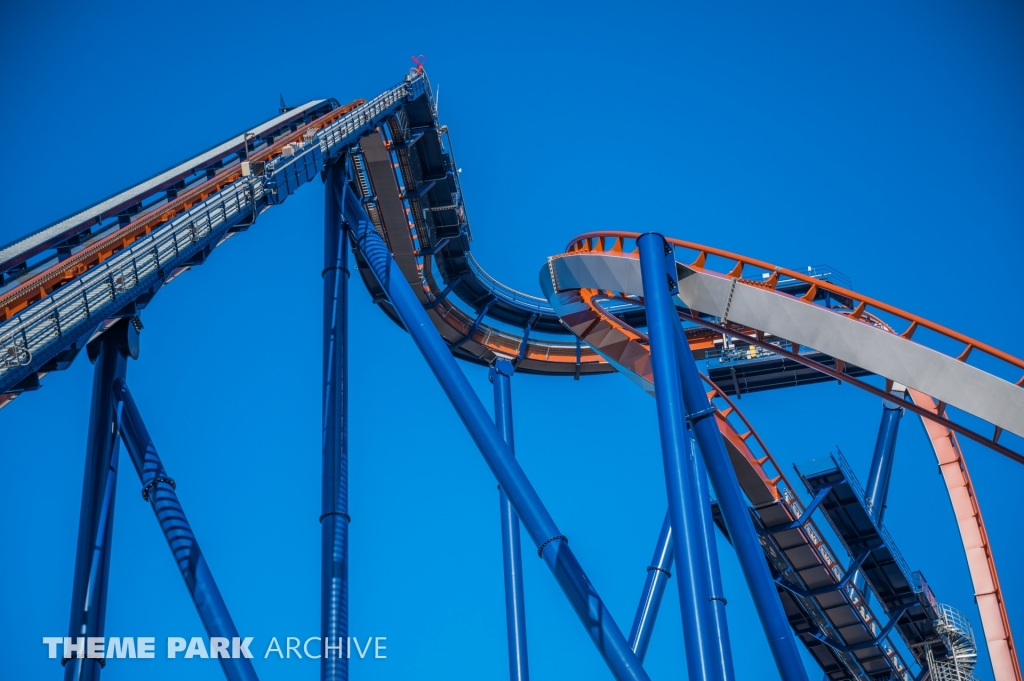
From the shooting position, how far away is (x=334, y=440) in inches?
531

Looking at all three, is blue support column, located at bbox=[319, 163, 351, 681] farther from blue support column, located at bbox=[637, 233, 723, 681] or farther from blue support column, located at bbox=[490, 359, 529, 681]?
blue support column, located at bbox=[637, 233, 723, 681]

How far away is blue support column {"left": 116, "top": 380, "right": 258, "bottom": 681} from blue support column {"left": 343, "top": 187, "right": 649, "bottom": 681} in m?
3.21

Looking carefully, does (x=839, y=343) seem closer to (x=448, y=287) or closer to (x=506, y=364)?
(x=506, y=364)

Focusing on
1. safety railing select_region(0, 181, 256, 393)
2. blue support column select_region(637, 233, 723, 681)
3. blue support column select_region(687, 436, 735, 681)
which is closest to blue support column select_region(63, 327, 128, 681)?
safety railing select_region(0, 181, 256, 393)

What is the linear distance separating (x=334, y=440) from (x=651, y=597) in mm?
5827

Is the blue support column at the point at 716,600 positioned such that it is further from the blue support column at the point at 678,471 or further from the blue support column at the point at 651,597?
the blue support column at the point at 651,597

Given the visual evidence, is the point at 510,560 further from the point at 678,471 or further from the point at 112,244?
the point at 112,244

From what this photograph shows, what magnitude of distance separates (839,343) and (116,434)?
27.7ft

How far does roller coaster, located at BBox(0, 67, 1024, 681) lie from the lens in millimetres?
10391

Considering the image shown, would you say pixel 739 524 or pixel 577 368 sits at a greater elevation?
pixel 577 368

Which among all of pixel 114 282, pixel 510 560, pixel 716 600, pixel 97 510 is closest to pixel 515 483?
pixel 716 600

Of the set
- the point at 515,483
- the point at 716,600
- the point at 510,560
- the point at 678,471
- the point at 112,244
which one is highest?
the point at 112,244

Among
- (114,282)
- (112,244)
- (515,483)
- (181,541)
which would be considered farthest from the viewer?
(515,483)

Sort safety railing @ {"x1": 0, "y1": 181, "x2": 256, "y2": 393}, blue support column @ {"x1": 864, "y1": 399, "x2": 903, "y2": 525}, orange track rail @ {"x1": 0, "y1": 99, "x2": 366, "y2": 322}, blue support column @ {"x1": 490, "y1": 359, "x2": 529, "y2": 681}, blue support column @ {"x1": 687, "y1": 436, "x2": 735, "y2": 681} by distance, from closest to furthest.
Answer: safety railing @ {"x1": 0, "y1": 181, "x2": 256, "y2": 393} < orange track rail @ {"x1": 0, "y1": 99, "x2": 366, "y2": 322} < blue support column @ {"x1": 687, "y1": 436, "x2": 735, "y2": 681} < blue support column @ {"x1": 490, "y1": 359, "x2": 529, "y2": 681} < blue support column @ {"x1": 864, "y1": 399, "x2": 903, "y2": 525}
